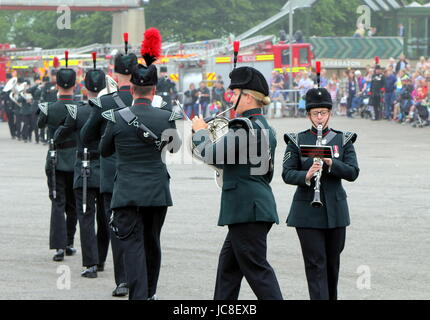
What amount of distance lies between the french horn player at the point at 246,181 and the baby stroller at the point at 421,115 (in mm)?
24051

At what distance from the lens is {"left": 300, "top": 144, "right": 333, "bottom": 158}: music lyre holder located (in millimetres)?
7512

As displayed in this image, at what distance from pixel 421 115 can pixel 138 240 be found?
939 inches

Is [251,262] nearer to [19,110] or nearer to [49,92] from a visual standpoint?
[49,92]

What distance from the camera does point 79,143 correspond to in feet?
34.0

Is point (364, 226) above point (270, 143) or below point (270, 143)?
below

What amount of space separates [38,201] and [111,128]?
7.84m

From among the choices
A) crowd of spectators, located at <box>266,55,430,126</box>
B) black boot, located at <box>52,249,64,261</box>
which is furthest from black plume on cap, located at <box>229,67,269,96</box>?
crowd of spectators, located at <box>266,55,430,126</box>

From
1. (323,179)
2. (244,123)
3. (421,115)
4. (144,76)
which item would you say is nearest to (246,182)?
(244,123)

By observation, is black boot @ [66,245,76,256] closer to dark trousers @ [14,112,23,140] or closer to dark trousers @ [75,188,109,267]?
dark trousers @ [75,188,109,267]

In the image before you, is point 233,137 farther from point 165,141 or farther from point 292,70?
point 292,70

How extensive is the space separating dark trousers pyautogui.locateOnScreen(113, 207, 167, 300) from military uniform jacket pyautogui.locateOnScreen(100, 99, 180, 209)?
0.37 ft

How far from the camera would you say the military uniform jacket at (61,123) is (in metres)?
11.1

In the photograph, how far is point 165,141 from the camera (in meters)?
8.26
